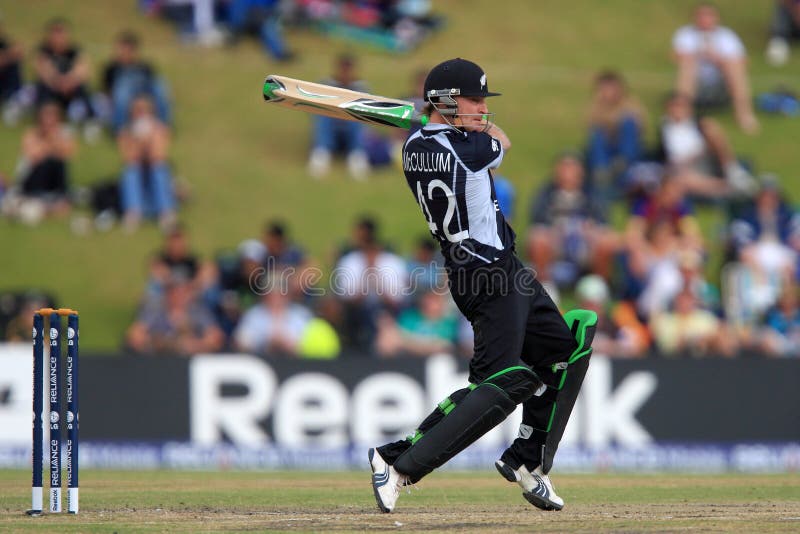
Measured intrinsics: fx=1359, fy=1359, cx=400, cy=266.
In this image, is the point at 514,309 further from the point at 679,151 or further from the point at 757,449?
the point at 679,151

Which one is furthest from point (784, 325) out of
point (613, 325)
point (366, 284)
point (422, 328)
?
point (366, 284)

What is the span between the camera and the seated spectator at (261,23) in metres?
18.7

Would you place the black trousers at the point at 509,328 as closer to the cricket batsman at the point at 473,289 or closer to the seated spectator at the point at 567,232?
the cricket batsman at the point at 473,289

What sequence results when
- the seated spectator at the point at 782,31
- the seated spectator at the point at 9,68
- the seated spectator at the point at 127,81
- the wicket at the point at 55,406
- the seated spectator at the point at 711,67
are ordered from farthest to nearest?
1. the seated spectator at the point at 782,31
2. the seated spectator at the point at 711,67
3. the seated spectator at the point at 9,68
4. the seated spectator at the point at 127,81
5. the wicket at the point at 55,406

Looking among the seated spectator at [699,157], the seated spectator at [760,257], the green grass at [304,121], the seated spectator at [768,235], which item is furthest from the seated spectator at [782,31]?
the seated spectator at [768,235]

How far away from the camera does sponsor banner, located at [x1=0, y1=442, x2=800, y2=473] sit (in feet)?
39.2

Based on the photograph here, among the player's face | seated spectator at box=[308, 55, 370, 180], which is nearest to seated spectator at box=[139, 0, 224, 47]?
seated spectator at box=[308, 55, 370, 180]

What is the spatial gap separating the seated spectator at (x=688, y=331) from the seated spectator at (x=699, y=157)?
117 inches

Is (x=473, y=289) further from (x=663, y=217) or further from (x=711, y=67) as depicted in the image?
(x=711, y=67)

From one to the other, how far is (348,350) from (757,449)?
3961 mm

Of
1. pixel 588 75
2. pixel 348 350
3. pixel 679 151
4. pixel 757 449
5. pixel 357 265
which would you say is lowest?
pixel 757 449

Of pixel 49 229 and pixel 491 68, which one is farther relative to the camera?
pixel 491 68

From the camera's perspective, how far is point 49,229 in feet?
51.2

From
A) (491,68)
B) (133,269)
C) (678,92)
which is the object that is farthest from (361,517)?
(491,68)
